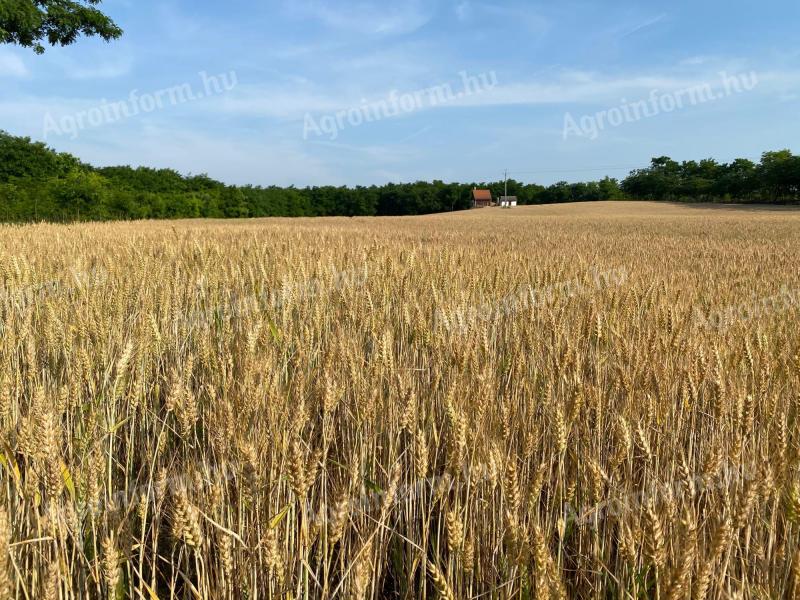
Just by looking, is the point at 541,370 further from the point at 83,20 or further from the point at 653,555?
the point at 83,20

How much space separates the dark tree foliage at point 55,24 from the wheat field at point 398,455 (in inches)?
477

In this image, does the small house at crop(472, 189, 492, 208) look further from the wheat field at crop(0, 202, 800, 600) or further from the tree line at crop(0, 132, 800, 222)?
the wheat field at crop(0, 202, 800, 600)

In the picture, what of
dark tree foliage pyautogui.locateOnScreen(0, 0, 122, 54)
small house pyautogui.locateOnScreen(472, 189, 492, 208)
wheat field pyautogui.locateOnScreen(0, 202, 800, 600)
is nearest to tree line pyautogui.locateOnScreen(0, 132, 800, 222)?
small house pyautogui.locateOnScreen(472, 189, 492, 208)

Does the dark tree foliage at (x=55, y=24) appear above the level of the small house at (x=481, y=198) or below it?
above

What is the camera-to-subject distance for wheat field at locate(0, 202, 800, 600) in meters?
0.94

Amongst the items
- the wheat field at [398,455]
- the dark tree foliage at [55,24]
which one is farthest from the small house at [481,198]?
the wheat field at [398,455]

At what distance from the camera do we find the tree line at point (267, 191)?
2080 centimetres

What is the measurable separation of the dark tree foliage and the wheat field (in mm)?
12112

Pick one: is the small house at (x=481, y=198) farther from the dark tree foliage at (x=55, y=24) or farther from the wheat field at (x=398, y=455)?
the wheat field at (x=398, y=455)

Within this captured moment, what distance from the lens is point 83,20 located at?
46.5 feet

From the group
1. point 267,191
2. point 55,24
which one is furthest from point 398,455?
point 267,191

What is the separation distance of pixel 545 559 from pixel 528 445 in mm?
398

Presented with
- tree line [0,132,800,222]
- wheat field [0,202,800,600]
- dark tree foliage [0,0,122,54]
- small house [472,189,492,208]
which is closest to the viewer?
wheat field [0,202,800,600]

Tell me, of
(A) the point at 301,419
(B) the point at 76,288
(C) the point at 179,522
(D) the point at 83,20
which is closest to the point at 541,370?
(A) the point at 301,419
